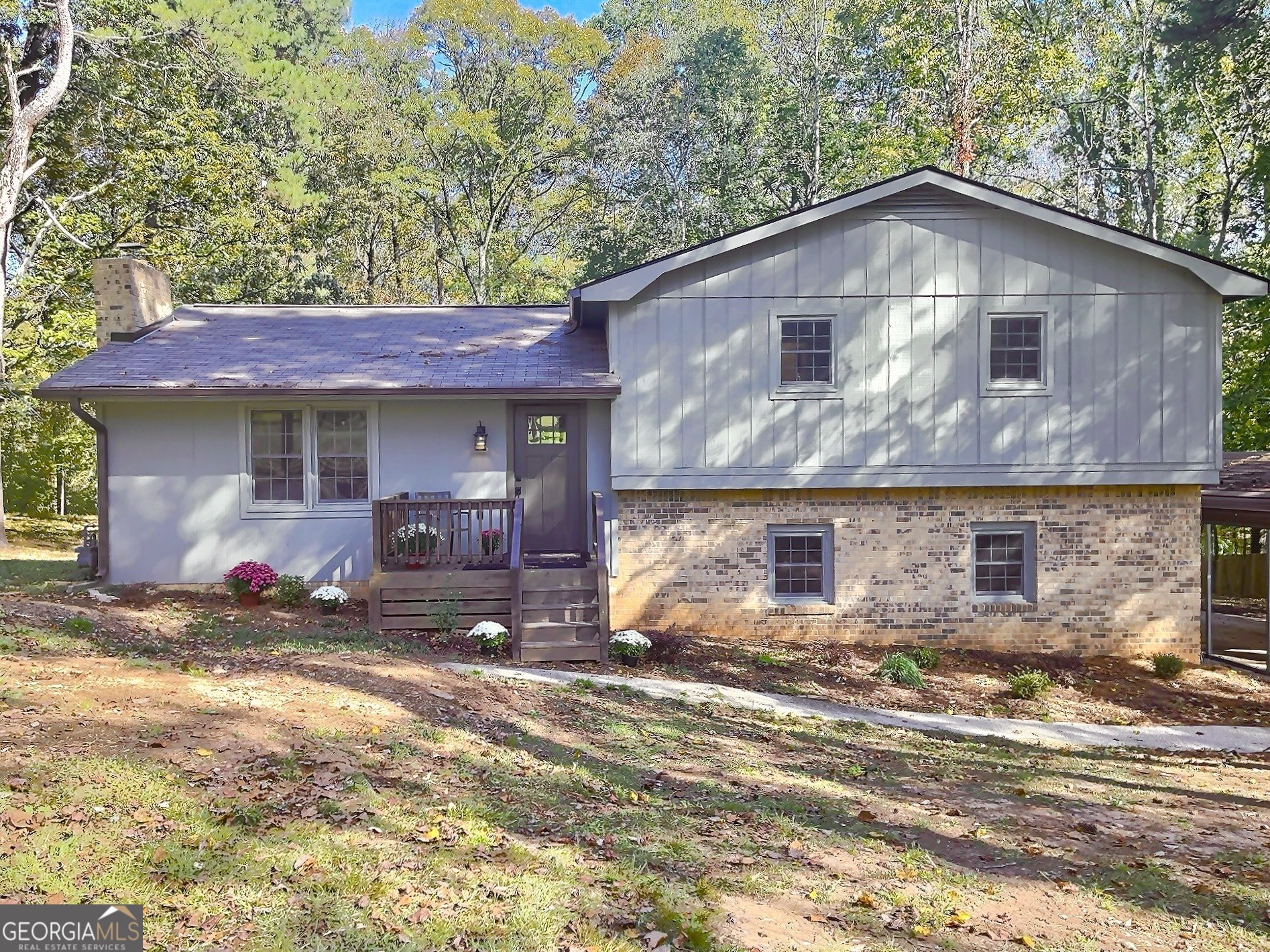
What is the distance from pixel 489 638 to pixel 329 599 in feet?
8.63

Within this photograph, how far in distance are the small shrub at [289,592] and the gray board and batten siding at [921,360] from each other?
Answer: 4425 millimetres

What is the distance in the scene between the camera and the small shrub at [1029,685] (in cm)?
1075

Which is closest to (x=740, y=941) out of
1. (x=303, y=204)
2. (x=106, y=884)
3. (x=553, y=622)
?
(x=106, y=884)

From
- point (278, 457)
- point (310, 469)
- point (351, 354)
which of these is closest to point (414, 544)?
point (310, 469)

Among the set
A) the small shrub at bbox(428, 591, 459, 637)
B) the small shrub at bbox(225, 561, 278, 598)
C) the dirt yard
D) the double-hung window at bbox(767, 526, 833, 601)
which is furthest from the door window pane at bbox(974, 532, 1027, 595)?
the small shrub at bbox(225, 561, 278, 598)

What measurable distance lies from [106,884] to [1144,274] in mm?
13153

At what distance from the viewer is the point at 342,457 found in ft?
41.1

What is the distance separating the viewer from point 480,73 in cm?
3022

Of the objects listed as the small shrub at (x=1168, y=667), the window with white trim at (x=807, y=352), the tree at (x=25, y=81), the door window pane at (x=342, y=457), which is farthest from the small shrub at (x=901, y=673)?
the tree at (x=25, y=81)

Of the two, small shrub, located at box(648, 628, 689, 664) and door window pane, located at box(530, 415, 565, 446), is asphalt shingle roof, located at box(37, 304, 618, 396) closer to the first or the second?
door window pane, located at box(530, 415, 565, 446)

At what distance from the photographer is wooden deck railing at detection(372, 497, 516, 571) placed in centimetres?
1062

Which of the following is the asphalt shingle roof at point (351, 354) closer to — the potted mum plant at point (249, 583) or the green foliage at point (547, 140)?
the potted mum plant at point (249, 583)

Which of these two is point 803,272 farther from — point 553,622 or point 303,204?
point 303,204

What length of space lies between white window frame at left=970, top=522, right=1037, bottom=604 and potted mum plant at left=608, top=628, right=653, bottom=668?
4.93m
